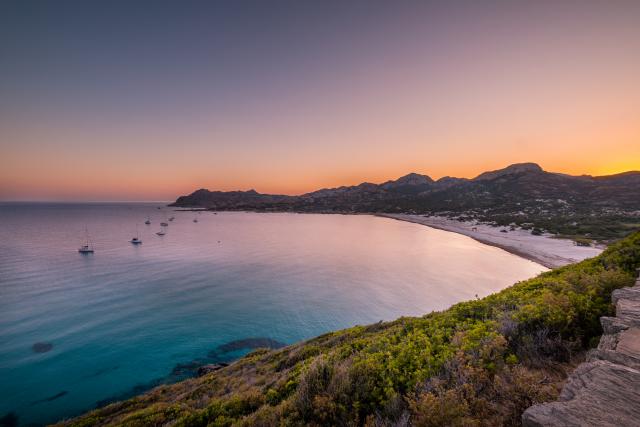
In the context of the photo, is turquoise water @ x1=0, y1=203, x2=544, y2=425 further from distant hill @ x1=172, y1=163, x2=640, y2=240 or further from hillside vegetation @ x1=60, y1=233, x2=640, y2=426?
distant hill @ x1=172, y1=163, x2=640, y2=240

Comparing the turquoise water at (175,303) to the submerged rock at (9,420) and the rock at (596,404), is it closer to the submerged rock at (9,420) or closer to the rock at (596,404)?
the submerged rock at (9,420)

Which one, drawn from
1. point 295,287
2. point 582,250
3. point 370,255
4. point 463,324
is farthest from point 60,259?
point 582,250

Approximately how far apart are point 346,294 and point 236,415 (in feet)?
80.0

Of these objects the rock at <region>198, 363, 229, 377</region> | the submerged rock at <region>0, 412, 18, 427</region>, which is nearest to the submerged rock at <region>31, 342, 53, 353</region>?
the submerged rock at <region>0, 412, 18, 427</region>

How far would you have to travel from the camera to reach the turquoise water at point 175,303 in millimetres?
16859

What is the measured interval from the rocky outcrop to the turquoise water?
2025 cm

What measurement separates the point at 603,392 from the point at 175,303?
33103 millimetres

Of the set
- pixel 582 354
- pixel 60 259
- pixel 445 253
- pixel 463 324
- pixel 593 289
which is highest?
pixel 593 289

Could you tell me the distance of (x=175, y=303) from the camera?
27.9 m

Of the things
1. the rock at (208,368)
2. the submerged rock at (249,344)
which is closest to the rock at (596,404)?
the rock at (208,368)

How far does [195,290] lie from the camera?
32094 mm

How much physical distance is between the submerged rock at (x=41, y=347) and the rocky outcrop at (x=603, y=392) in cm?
3086

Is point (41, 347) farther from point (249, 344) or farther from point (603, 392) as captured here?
point (603, 392)

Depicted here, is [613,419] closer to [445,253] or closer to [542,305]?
[542,305]
